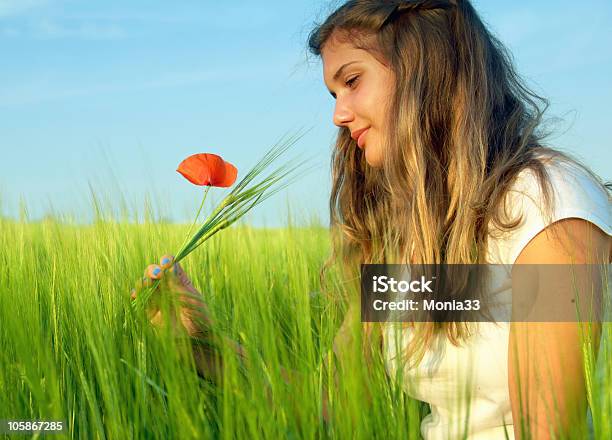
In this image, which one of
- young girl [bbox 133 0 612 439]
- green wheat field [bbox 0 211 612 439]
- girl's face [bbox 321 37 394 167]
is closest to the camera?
green wheat field [bbox 0 211 612 439]

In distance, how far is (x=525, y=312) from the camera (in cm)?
101

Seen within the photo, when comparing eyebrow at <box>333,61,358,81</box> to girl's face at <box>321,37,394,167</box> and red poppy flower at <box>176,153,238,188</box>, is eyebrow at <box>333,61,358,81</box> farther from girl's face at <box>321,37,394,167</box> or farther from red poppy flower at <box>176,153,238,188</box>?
red poppy flower at <box>176,153,238,188</box>

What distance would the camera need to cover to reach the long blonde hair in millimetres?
1150

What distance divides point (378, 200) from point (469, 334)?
524mm

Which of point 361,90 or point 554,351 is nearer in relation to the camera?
point 554,351

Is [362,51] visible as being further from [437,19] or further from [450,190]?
[450,190]

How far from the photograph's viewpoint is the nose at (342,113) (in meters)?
1.30

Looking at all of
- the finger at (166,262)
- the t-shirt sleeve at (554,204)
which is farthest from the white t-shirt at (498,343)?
the finger at (166,262)

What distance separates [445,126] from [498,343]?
420mm

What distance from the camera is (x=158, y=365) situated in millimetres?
1023

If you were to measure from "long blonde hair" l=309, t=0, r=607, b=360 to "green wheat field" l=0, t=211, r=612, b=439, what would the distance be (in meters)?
0.21

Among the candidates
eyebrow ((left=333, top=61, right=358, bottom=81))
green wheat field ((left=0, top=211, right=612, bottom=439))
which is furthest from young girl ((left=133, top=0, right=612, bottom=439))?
green wheat field ((left=0, top=211, right=612, bottom=439))

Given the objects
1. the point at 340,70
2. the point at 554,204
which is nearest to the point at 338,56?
the point at 340,70

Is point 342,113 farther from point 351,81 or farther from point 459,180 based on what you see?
point 459,180
